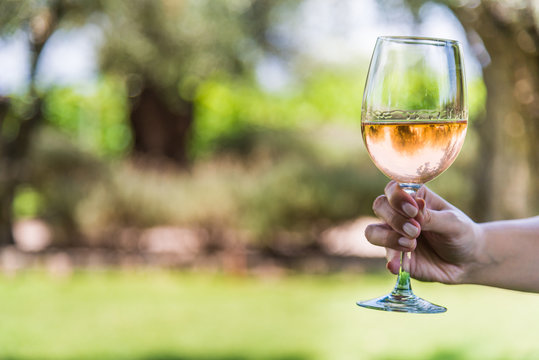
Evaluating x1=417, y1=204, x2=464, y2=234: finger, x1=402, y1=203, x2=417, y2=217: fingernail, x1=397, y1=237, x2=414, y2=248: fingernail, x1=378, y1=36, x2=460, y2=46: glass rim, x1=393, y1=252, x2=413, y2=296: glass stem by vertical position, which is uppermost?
x1=378, y1=36, x2=460, y2=46: glass rim

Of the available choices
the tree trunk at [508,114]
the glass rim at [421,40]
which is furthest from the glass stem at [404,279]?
the tree trunk at [508,114]

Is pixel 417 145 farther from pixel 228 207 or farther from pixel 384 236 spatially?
pixel 228 207

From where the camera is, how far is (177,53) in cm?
939

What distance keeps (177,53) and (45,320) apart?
4.24m

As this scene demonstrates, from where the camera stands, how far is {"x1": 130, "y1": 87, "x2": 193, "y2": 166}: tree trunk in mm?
12289

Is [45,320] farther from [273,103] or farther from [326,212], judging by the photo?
[273,103]

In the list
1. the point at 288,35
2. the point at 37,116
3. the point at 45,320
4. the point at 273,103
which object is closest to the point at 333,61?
the point at 288,35

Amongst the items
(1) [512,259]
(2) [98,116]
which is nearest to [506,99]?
(1) [512,259]

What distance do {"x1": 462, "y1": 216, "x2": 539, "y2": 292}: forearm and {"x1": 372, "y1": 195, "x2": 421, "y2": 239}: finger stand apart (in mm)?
425

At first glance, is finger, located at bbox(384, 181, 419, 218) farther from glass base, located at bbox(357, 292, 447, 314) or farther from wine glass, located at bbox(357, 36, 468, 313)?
glass base, located at bbox(357, 292, 447, 314)

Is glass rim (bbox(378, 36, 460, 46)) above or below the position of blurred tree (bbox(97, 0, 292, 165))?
below

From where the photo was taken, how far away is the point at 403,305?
128cm

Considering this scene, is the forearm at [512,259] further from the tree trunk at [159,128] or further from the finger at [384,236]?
the tree trunk at [159,128]

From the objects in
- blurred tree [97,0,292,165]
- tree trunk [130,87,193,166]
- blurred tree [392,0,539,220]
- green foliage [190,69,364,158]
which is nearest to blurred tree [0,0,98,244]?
blurred tree [97,0,292,165]
